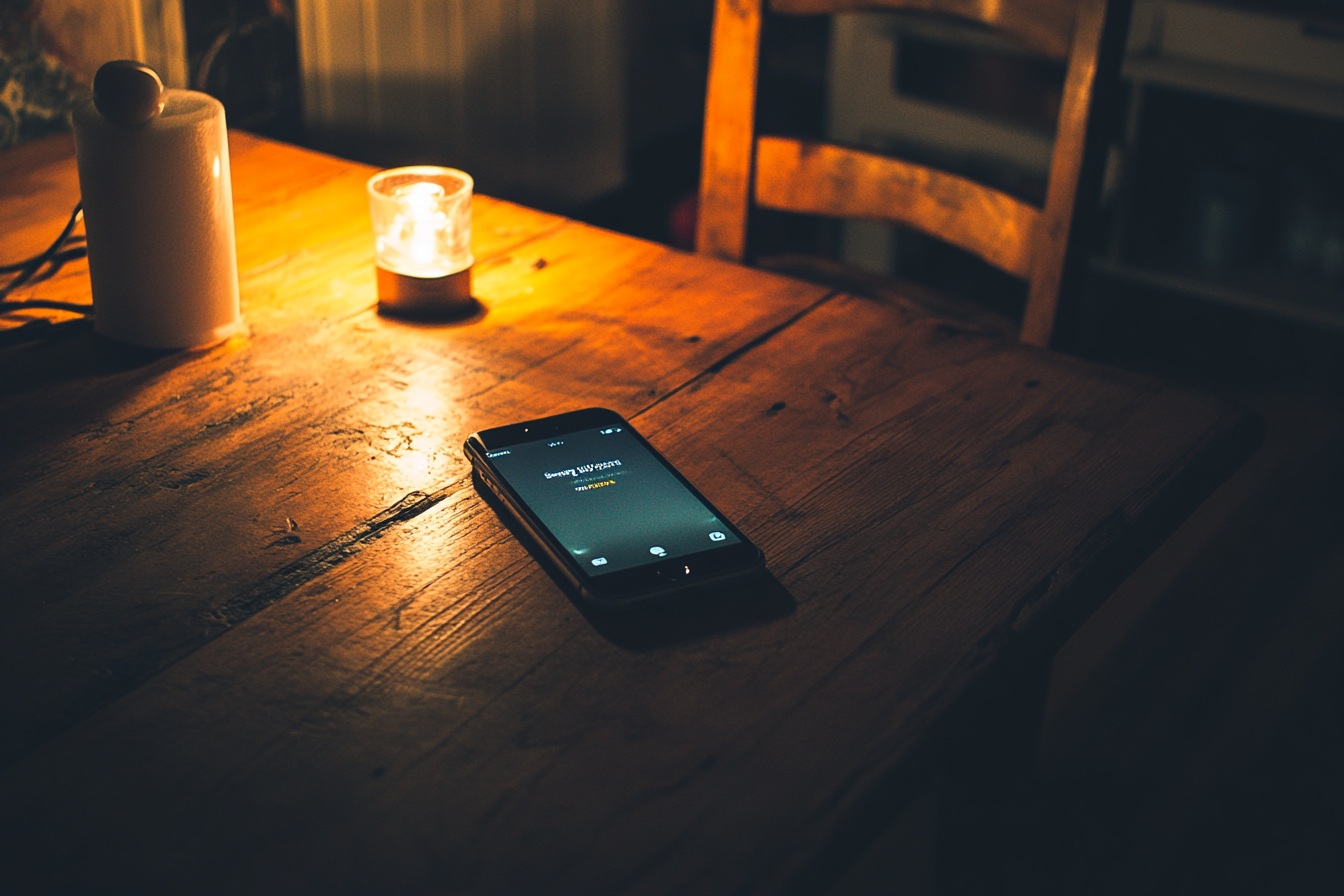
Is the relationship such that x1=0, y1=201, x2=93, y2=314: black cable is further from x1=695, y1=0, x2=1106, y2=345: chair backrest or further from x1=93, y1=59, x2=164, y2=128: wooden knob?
x1=695, y1=0, x2=1106, y2=345: chair backrest

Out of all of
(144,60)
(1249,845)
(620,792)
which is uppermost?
(144,60)

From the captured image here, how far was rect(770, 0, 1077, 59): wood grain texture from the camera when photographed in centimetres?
98

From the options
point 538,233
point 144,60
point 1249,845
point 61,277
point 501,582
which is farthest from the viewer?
point 144,60

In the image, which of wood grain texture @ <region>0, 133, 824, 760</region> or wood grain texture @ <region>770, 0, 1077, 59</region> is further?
wood grain texture @ <region>770, 0, 1077, 59</region>

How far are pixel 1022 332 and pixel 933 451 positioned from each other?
14.1 inches

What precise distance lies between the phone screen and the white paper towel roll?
0.30m

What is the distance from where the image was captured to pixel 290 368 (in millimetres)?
866

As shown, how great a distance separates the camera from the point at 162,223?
83 cm

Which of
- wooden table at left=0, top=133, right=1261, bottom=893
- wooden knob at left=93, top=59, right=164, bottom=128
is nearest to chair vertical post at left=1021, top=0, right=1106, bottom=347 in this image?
wooden table at left=0, top=133, right=1261, bottom=893

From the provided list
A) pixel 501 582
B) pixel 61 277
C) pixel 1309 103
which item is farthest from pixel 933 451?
pixel 1309 103

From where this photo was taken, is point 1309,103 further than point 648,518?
Yes

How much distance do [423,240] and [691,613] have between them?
1.57ft

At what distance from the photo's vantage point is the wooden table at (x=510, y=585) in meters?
0.50

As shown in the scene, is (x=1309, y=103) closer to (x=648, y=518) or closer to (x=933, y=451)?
(x=933, y=451)
